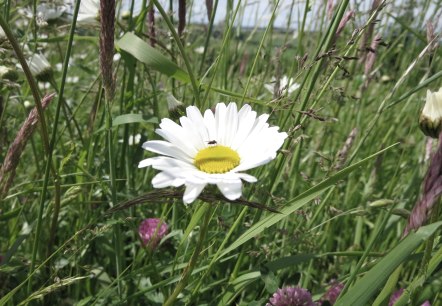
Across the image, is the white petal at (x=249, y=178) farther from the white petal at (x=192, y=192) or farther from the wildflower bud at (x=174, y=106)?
the wildflower bud at (x=174, y=106)

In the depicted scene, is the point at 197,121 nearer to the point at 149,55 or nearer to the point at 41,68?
the point at 149,55

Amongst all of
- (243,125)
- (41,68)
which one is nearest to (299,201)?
(243,125)

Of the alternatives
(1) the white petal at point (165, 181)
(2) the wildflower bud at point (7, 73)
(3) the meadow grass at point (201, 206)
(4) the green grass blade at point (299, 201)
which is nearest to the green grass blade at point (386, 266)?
(3) the meadow grass at point (201, 206)

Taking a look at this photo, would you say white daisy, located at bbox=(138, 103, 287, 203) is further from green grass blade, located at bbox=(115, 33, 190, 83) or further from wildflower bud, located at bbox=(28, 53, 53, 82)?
wildflower bud, located at bbox=(28, 53, 53, 82)

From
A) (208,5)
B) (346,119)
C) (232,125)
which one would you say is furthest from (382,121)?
(232,125)

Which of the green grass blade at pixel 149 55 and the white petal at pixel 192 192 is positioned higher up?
the green grass blade at pixel 149 55

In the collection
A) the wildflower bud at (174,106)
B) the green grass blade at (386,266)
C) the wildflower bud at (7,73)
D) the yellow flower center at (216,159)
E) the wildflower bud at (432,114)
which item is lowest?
the green grass blade at (386,266)

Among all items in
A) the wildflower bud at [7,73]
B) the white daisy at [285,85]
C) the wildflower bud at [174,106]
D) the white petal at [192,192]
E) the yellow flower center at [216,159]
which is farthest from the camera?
the wildflower bud at [7,73]
